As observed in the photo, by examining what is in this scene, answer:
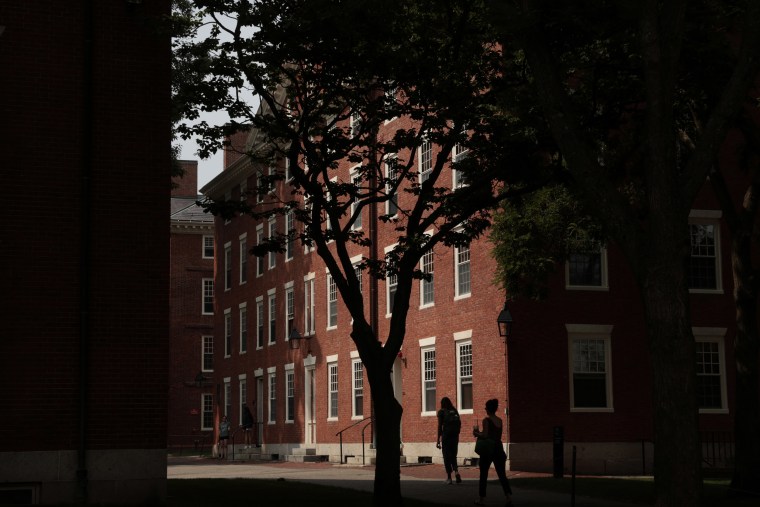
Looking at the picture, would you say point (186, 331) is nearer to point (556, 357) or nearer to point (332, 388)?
point (332, 388)

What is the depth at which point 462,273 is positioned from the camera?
111 ft

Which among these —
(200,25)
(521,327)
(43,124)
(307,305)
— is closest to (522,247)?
(521,327)

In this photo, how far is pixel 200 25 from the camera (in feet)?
61.7

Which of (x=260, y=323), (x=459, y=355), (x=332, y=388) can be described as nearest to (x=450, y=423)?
(x=459, y=355)

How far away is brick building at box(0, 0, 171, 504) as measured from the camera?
A: 53.3 feet

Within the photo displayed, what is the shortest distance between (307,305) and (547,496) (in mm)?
25030

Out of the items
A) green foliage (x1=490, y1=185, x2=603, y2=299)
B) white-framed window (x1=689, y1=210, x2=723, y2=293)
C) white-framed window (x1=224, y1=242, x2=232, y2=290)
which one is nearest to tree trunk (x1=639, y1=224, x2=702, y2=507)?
green foliage (x1=490, y1=185, x2=603, y2=299)

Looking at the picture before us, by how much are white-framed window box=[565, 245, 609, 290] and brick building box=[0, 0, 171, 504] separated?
55.0 feet

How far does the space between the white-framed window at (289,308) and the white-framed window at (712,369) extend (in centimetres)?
1900

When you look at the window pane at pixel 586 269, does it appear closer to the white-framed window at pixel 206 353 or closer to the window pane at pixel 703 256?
the window pane at pixel 703 256

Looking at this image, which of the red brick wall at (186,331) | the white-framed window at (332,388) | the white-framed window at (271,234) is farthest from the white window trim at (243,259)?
the red brick wall at (186,331)

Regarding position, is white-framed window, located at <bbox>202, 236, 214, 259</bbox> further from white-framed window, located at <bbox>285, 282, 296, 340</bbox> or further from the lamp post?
the lamp post

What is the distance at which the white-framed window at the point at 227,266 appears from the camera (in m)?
57.0

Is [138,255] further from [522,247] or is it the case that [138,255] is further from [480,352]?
[480,352]
